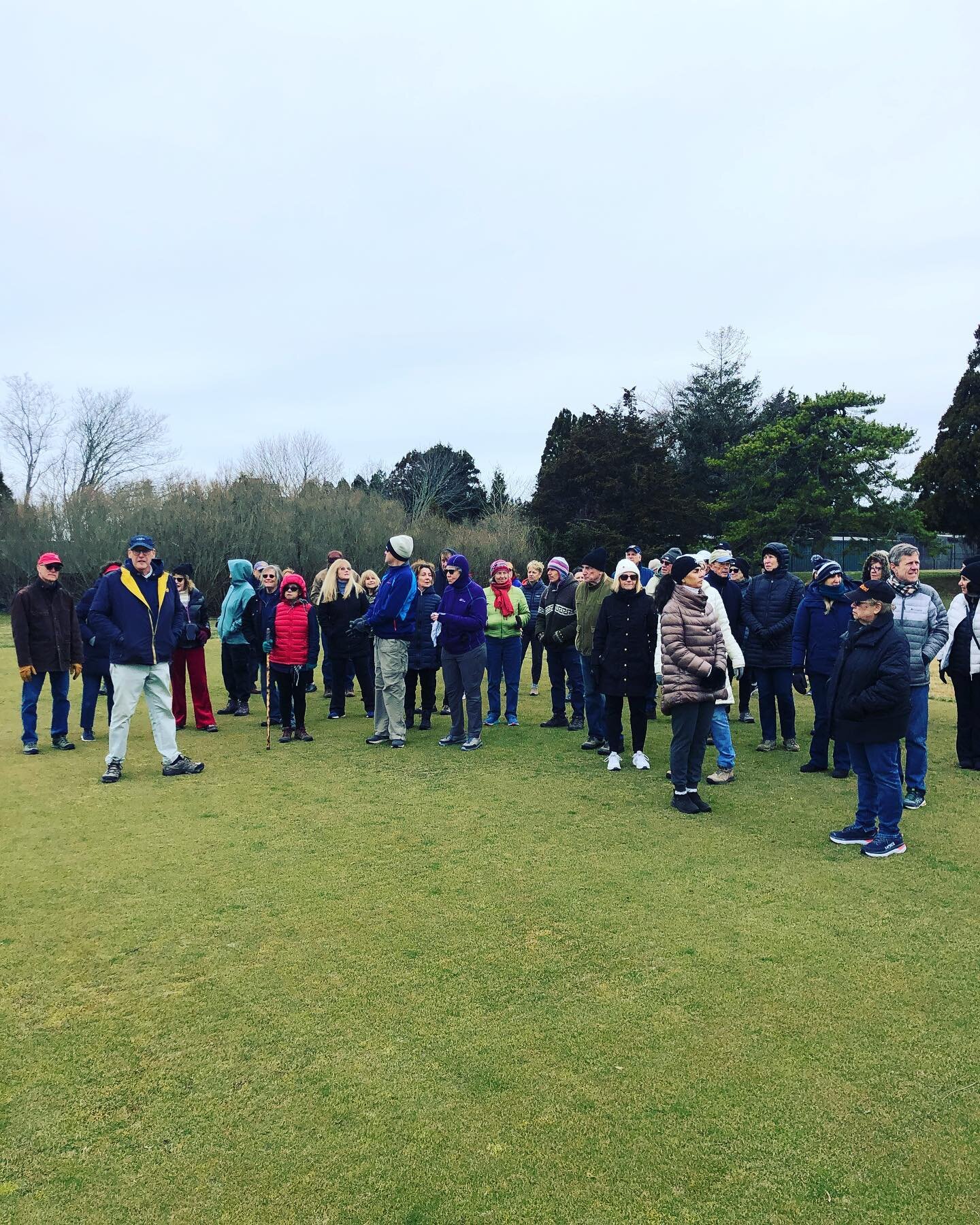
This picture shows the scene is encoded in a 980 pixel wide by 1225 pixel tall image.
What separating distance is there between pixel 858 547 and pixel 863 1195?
136 ft

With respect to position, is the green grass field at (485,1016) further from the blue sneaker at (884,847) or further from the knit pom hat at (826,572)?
the knit pom hat at (826,572)

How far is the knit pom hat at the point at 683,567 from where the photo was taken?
7031 mm

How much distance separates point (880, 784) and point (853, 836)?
0.45 meters

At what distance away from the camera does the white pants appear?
7965mm

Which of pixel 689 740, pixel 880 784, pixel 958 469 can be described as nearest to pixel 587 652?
pixel 689 740

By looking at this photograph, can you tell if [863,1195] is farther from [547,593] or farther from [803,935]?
[547,593]

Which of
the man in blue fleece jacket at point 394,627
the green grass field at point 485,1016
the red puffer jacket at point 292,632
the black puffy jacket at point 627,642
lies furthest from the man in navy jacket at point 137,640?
the black puffy jacket at point 627,642

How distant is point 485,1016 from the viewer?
384cm

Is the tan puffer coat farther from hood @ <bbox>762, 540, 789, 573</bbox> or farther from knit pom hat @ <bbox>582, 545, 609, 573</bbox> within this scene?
hood @ <bbox>762, 540, 789, 573</bbox>

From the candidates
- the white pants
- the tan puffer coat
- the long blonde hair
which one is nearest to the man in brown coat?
the white pants

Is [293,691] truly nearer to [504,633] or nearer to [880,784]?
[504,633]

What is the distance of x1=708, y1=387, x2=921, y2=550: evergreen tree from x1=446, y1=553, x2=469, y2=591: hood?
107 ft

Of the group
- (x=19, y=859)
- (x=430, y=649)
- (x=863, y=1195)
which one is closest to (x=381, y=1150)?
(x=863, y=1195)

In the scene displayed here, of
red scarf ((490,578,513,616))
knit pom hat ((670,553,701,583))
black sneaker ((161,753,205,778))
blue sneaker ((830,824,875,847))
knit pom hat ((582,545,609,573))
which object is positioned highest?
knit pom hat ((582,545,609,573))
